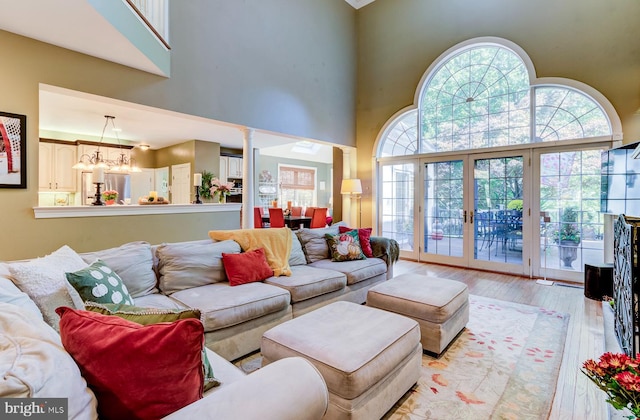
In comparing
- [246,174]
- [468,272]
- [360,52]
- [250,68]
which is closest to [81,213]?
[246,174]

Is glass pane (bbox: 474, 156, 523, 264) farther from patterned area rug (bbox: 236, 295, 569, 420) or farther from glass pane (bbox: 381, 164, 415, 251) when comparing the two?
patterned area rug (bbox: 236, 295, 569, 420)

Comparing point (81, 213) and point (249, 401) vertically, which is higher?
point (81, 213)

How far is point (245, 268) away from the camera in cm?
279

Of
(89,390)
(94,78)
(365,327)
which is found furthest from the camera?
(94,78)

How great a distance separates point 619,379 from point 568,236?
14.1 ft

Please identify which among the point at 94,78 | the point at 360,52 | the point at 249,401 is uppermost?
the point at 360,52

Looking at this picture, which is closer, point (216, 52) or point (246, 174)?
point (216, 52)

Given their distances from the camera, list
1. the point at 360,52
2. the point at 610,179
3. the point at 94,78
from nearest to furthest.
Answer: the point at 610,179, the point at 94,78, the point at 360,52

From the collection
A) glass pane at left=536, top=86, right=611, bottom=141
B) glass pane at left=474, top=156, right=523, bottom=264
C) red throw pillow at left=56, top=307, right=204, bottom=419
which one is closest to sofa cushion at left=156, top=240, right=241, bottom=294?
red throw pillow at left=56, top=307, right=204, bottom=419

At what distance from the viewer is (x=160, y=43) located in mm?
3668

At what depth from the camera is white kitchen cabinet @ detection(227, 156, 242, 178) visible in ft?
27.9

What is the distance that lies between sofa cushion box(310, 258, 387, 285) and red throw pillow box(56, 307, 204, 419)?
2464 mm

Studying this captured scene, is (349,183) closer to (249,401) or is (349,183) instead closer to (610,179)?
(610,179)

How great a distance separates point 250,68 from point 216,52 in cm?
58
